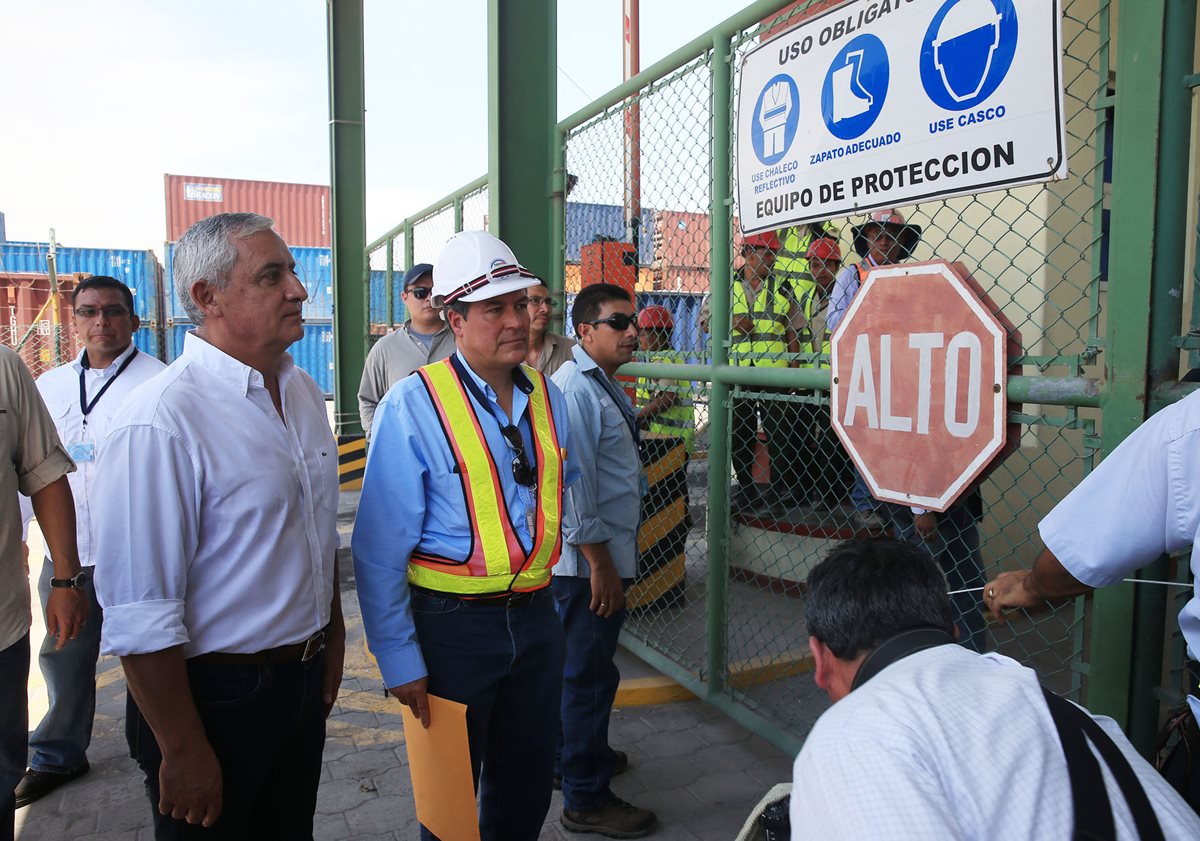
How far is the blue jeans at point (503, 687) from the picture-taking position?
88.6 inches

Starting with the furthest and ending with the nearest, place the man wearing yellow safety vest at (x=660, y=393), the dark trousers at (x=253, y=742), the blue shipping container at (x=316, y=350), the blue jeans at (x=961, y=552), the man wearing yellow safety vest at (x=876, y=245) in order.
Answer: the blue shipping container at (x=316, y=350) < the man wearing yellow safety vest at (x=660, y=393) < the blue jeans at (x=961, y=552) < the man wearing yellow safety vest at (x=876, y=245) < the dark trousers at (x=253, y=742)

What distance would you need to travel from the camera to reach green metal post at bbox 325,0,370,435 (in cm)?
908

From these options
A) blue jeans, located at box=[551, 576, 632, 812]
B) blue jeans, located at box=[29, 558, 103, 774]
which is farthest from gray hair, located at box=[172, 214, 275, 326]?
blue jeans, located at box=[29, 558, 103, 774]

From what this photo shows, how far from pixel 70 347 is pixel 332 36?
1185 centimetres

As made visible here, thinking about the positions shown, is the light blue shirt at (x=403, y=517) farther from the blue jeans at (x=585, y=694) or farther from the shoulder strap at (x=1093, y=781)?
the shoulder strap at (x=1093, y=781)

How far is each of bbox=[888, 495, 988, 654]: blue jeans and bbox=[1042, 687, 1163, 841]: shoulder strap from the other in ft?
6.24

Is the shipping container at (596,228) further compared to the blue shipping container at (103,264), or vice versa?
the blue shipping container at (103,264)

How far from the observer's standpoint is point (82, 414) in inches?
138

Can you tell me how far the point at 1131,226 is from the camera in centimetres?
206

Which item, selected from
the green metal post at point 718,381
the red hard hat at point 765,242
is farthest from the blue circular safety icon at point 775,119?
the red hard hat at point 765,242

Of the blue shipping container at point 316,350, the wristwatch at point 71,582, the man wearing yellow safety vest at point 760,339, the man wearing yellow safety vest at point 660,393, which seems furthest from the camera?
the blue shipping container at point 316,350

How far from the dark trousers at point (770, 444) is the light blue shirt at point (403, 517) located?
3.15 metres

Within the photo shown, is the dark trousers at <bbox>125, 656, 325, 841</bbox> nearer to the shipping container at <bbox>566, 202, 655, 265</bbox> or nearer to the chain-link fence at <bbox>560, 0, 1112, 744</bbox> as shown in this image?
the chain-link fence at <bbox>560, 0, 1112, 744</bbox>

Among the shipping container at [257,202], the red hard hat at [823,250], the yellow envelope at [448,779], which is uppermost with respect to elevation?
the shipping container at [257,202]
